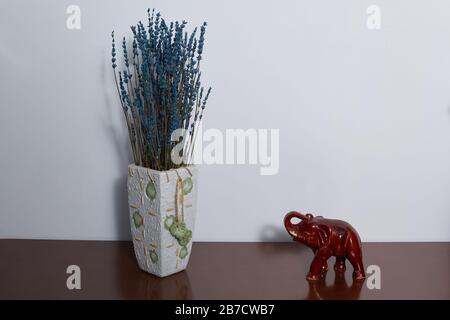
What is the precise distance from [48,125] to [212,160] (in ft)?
1.47

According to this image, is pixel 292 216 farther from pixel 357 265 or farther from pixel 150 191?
pixel 150 191

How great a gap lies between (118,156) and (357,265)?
0.66 meters

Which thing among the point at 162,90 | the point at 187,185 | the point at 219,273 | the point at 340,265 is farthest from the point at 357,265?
the point at 162,90

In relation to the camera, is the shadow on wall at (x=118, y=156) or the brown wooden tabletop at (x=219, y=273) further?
the shadow on wall at (x=118, y=156)

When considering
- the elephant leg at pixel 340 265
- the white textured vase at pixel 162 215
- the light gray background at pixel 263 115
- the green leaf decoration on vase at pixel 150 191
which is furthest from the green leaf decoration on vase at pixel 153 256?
the elephant leg at pixel 340 265

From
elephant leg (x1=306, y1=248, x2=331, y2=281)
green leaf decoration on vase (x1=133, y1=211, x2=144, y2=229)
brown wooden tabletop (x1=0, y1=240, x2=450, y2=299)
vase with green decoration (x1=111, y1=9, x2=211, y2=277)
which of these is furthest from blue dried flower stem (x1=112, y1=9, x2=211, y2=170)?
elephant leg (x1=306, y1=248, x2=331, y2=281)

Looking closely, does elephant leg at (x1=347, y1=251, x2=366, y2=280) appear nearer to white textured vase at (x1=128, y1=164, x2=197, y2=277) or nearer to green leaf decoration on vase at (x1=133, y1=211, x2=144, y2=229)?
white textured vase at (x1=128, y1=164, x2=197, y2=277)

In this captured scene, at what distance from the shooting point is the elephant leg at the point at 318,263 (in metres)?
0.93

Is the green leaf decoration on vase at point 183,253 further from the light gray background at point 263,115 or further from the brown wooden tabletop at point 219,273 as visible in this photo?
the light gray background at point 263,115

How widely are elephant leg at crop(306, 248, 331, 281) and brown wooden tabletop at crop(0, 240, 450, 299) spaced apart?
22mm

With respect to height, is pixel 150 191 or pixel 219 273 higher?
pixel 150 191

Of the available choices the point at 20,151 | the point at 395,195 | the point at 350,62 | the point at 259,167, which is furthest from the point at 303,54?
the point at 20,151

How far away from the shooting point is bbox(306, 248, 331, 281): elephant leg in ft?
3.04

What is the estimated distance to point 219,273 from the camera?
0.97 meters
